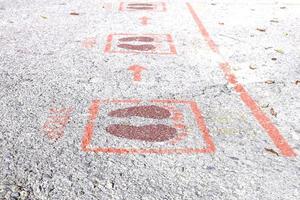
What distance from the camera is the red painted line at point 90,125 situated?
4410 millimetres

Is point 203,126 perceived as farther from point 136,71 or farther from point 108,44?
point 108,44

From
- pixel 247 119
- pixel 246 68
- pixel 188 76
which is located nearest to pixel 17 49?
pixel 188 76

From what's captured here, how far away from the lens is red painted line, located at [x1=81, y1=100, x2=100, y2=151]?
4410mm

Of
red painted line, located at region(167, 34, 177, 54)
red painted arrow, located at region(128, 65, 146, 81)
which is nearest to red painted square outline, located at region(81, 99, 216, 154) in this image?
red painted arrow, located at region(128, 65, 146, 81)

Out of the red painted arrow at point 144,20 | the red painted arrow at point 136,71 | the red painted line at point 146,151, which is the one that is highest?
the red painted line at point 146,151

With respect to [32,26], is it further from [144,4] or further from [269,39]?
[269,39]

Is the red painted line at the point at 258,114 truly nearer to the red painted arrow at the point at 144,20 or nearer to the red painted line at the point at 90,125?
the red painted line at the point at 90,125

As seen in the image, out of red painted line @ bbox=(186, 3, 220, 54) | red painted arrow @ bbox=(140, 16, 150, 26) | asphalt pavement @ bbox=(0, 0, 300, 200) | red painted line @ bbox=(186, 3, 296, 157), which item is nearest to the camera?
asphalt pavement @ bbox=(0, 0, 300, 200)

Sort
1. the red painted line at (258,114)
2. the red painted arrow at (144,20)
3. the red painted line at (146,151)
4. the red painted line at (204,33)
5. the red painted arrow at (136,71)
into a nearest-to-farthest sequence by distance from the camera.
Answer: the red painted line at (146,151), the red painted line at (258,114), the red painted arrow at (136,71), the red painted line at (204,33), the red painted arrow at (144,20)

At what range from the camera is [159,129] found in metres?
4.70

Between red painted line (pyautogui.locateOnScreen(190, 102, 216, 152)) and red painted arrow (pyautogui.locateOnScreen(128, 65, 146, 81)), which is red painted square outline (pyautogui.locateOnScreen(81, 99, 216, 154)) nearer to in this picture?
red painted line (pyautogui.locateOnScreen(190, 102, 216, 152))

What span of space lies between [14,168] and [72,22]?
18.8ft

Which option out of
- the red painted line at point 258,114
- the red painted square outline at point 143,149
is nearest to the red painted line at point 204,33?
the red painted line at point 258,114

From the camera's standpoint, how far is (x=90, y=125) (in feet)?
15.7
